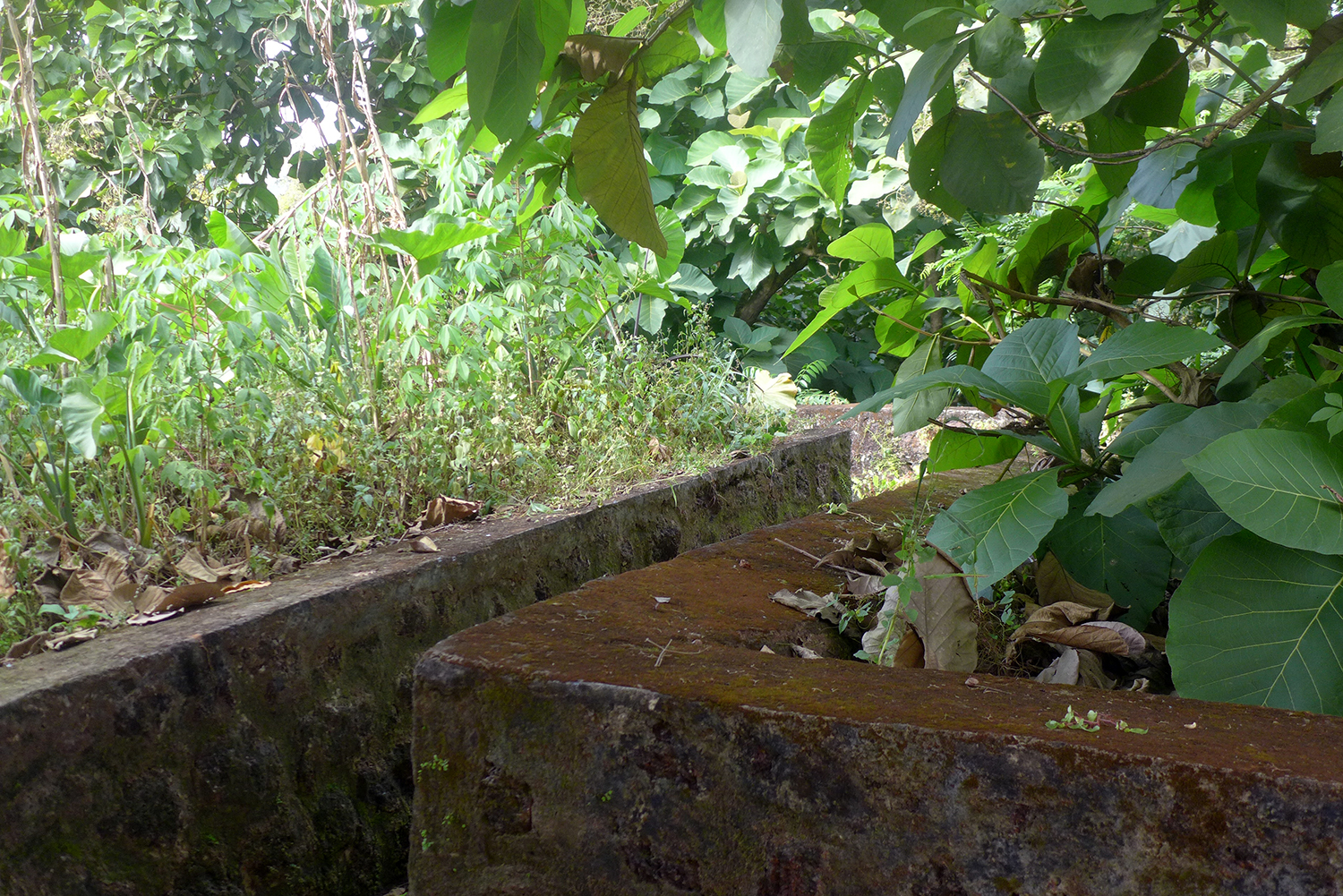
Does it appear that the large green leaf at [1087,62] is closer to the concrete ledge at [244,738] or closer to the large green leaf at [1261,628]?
the large green leaf at [1261,628]

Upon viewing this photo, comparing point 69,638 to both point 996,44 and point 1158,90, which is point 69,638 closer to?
point 996,44

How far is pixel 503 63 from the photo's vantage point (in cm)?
72

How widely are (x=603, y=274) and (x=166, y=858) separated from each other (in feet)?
7.39

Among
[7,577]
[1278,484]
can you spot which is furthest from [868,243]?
[7,577]

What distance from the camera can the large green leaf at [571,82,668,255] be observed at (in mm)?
894

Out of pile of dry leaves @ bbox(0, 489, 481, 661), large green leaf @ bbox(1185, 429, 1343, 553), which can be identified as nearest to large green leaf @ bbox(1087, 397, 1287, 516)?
large green leaf @ bbox(1185, 429, 1343, 553)

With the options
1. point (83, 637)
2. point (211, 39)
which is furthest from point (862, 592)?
point (211, 39)

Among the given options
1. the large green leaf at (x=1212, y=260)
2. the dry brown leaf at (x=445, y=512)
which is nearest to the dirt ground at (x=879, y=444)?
the dry brown leaf at (x=445, y=512)

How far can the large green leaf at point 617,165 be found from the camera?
2.93 feet

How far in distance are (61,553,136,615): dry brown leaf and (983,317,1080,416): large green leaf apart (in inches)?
56.9

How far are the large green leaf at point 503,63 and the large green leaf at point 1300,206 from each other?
44.5 inches

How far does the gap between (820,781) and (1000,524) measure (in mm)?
441

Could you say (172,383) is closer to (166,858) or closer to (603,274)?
(166,858)

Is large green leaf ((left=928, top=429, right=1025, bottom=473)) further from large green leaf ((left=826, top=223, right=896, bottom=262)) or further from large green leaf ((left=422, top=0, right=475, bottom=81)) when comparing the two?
large green leaf ((left=422, top=0, right=475, bottom=81))
